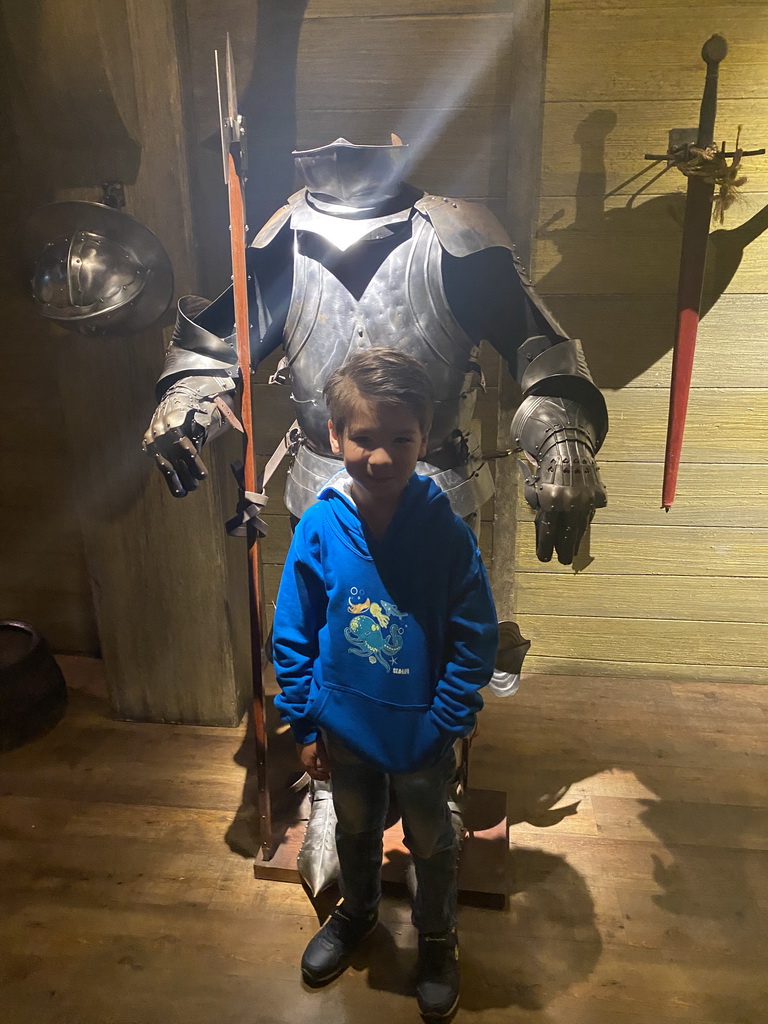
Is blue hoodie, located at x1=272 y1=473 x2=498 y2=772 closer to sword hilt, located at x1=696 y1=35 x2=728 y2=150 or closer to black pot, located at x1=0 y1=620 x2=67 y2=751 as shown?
sword hilt, located at x1=696 y1=35 x2=728 y2=150

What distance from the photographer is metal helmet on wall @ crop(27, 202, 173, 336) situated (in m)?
1.56

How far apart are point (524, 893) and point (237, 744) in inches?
31.5

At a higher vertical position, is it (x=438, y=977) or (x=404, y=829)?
(x=404, y=829)

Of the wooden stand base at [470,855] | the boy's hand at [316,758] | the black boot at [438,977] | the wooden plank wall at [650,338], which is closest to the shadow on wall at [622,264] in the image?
the wooden plank wall at [650,338]

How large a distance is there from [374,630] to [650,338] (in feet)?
3.80

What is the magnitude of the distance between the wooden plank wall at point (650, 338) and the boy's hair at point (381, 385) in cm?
97

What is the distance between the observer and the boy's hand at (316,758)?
44.7 inches

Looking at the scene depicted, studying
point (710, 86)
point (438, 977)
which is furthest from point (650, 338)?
point (438, 977)

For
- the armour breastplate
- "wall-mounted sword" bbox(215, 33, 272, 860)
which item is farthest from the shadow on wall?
"wall-mounted sword" bbox(215, 33, 272, 860)

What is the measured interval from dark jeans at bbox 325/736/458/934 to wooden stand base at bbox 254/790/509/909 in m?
0.18

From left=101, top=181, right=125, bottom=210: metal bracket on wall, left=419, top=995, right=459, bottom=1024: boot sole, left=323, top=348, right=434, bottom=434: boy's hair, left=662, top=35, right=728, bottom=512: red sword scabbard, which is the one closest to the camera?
left=323, top=348, right=434, bottom=434: boy's hair

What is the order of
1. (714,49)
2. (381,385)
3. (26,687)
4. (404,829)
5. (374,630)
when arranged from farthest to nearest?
(26,687) → (714,49) → (404,829) → (374,630) → (381,385)

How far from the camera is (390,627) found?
1.04 metres

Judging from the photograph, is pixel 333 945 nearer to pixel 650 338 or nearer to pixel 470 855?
pixel 470 855
